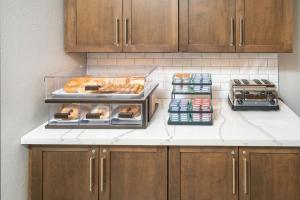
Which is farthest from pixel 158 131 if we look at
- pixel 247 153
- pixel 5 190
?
pixel 5 190

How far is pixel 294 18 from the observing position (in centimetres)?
257

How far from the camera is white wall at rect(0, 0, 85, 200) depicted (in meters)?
1.69

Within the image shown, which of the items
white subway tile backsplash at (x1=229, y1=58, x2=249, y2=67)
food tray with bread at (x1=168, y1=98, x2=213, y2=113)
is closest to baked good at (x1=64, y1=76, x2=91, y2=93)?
food tray with bread at (x1=168, y1=98, x2=213, y2=113)

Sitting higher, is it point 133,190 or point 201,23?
point 201,23

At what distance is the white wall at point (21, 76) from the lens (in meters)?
1.69

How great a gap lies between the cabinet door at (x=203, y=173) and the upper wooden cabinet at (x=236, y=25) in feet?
2.87

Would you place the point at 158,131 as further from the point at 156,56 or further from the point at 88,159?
the point at 156,56

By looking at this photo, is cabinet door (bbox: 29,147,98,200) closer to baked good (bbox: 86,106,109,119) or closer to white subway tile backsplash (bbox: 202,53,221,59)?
baked good (bbox: 86,106,109,119)

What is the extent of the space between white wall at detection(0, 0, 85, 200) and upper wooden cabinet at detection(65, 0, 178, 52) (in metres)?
0.27

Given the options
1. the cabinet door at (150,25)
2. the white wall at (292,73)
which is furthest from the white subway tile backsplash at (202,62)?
the white wall at (292,73)

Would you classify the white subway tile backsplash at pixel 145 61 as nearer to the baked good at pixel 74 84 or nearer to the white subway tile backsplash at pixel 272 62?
the baked good at pixel 74 84

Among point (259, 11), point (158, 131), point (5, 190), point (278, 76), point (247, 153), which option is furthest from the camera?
point (278, 76)

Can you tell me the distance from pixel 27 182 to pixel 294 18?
2.07 m

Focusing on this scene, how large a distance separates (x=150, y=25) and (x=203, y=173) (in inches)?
43.6
